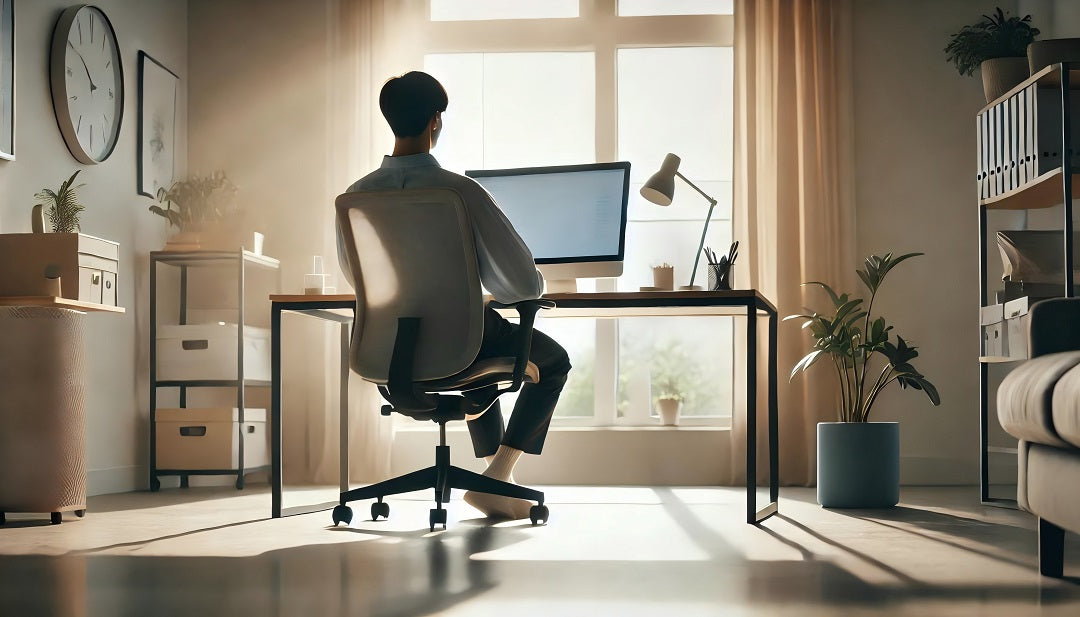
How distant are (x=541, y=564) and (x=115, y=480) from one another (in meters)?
2.67

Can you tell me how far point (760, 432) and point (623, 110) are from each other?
5.45ft

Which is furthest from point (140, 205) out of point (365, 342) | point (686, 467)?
point (686, 467)

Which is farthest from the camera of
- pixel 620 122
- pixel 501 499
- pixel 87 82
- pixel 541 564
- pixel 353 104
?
pixel 620 122

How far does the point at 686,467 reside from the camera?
4625mm

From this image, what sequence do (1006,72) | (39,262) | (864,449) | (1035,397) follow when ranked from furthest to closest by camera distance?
(1006,72)
(864,449)
(39,262)
(1035,397)

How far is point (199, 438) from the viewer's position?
4.34 m

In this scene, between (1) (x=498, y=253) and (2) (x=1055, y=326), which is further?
(1) (x=498, y=253)

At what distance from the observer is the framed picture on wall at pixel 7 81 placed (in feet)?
11.6

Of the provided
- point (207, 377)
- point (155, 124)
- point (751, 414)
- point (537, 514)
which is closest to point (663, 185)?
point (751, 414)

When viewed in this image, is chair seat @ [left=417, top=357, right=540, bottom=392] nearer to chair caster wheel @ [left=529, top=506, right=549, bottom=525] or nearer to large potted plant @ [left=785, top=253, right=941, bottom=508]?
chair caster wheel @ [left=529, top=506, right=549, bottom=525]

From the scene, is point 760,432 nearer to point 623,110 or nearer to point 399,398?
point 623,110

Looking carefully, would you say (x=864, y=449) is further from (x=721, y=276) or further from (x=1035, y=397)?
(x=1035, y=397)

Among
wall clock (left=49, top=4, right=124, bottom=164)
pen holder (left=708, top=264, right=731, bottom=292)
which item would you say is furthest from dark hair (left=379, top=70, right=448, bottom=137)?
wall clock (left=49, top=4, right=124, bottom=164)

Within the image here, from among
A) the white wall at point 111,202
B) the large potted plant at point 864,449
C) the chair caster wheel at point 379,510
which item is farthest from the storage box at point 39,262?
the large potted plant at point 864,449
